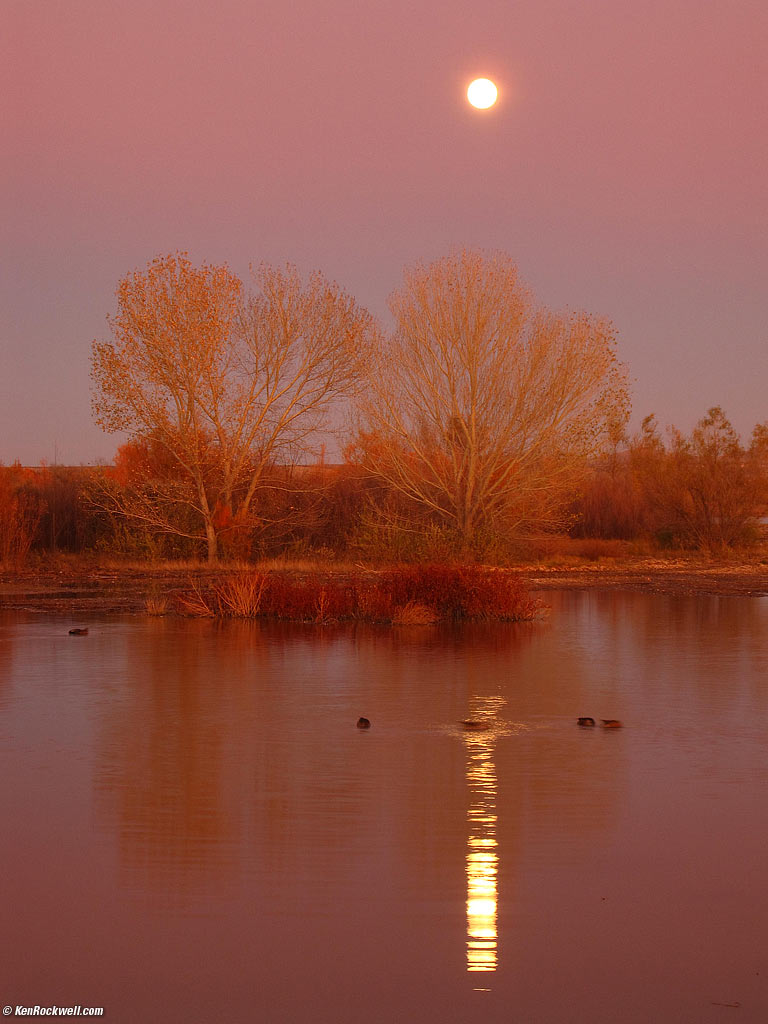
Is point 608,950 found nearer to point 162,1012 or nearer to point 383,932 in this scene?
point 383,932

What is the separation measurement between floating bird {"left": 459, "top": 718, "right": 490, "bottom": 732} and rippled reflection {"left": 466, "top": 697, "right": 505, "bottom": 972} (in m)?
0.13

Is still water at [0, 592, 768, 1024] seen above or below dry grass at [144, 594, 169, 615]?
below

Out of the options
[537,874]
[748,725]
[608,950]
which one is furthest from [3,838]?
[748,725]

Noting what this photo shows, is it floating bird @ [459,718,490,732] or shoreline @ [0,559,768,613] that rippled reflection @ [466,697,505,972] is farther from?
shoreline @ [0,559,768,613]

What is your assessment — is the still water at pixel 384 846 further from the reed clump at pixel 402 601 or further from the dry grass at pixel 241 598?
the dry grass at pixel 241 598

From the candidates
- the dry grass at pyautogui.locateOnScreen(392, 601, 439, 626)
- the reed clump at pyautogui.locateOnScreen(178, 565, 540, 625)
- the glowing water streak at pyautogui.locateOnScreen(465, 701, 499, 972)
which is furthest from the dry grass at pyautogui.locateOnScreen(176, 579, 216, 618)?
the glowing water streak at pyautogui.locateOnScreen(465, 701, 499, 972)

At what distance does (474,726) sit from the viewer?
1031 centimetres

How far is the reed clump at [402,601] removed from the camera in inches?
792

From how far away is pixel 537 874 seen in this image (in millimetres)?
6250

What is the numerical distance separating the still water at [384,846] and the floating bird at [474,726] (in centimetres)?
14

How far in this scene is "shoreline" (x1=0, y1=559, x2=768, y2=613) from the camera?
78.3ft

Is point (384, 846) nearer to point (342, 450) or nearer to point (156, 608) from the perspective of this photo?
point (156, 608)

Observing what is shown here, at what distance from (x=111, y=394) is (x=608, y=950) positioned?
91.1ft

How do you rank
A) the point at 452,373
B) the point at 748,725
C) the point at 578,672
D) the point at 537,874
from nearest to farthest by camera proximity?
the point at 537,874
the point at 748,725
the point at 578,672
the point at 452,373
